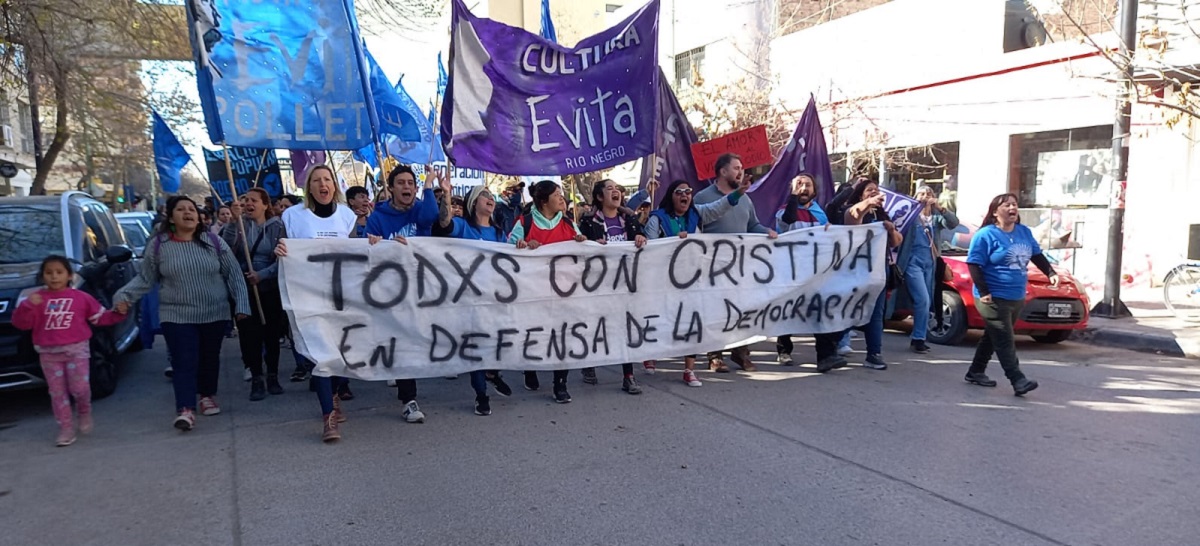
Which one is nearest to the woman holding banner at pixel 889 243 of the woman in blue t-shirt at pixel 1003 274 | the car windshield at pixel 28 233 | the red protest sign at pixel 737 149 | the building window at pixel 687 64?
the red protest sign at pixel 737 149

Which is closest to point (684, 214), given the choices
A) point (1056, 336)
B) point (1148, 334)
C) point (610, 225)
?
point (610, 225)

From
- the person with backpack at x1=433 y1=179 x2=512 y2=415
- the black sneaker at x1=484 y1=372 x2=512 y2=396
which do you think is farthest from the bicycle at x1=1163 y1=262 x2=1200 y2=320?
the person with backpack at x1=433 y1=179 x2=512 y2=415

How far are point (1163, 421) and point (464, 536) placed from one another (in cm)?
484

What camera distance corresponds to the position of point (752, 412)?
212 inches

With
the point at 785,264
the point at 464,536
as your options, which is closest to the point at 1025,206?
the point at 785,264

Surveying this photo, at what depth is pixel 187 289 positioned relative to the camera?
16.8 ft

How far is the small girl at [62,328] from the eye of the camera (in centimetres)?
477

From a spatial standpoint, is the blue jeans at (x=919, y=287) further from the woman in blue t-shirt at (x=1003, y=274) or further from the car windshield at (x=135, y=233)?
the car windshield at (x=135, y=233)

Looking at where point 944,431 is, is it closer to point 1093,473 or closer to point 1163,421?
point 1093,473

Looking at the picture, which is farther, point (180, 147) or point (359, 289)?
point (180, 147)

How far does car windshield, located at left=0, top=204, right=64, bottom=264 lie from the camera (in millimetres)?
6113

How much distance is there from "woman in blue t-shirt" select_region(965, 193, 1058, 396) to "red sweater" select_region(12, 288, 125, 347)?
20.5 ft

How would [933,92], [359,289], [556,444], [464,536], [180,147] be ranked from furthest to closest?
[933,92] → [180,147] → [359,289] → [556,444] → [464,536]

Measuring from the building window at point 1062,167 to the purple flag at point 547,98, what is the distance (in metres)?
9.78
